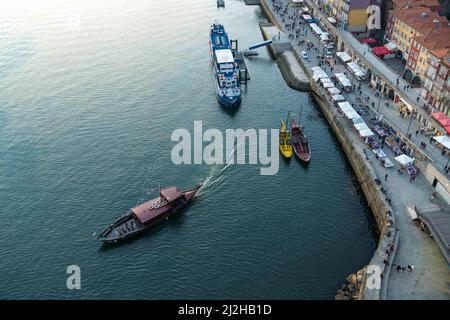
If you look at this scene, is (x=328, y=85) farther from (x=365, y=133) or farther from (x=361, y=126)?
(x=365, y=133)

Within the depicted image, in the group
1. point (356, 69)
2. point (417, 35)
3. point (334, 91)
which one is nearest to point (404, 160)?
point (334, 91)

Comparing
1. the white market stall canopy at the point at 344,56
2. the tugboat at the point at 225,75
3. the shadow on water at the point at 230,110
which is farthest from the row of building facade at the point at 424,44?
the tugboat at the point at 225,75

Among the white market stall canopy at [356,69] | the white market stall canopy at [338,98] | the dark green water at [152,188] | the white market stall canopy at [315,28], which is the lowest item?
the dark green water at [152,188]

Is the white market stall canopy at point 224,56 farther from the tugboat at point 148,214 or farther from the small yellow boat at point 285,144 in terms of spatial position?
the tugboat at point 148,214

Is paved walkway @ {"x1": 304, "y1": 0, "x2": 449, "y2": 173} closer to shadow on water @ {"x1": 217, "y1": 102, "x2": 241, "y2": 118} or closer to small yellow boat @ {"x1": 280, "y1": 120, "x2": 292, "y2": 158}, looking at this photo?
small yellow boat @ {"x1": 280, "y1": 120, "x2": 292, "y2": 158}

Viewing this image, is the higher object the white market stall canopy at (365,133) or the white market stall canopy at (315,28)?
the white market stall canopy at (315,28)
